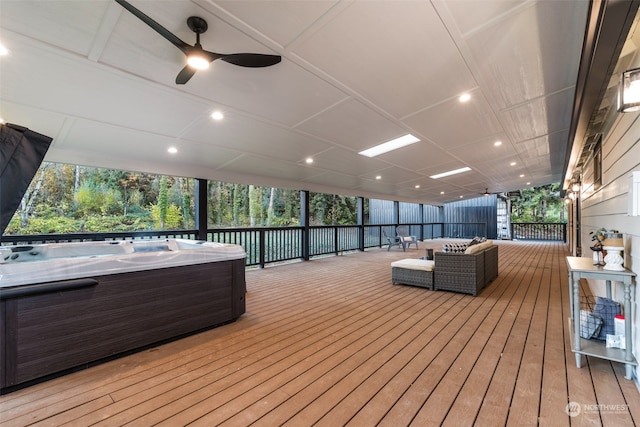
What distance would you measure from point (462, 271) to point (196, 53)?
13.6ft

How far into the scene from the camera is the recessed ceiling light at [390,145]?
4616mm

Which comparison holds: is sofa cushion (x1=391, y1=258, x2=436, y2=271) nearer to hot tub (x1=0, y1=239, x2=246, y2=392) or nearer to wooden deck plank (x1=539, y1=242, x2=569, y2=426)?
wooden deck plank (x1=539, y1=242, x2=569, y2=426)

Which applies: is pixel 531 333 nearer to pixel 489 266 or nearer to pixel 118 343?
pixel 489 266

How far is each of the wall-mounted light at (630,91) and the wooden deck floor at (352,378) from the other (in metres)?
1.80

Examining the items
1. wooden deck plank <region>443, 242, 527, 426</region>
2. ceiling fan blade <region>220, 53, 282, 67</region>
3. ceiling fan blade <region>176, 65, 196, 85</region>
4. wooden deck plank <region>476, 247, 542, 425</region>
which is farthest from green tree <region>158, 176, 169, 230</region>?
wooden deck plank <region>476, 247, 542, 425</region>

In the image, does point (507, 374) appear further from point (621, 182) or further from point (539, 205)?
point (539, 205)

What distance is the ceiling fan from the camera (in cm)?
168

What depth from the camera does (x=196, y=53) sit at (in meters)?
1.84

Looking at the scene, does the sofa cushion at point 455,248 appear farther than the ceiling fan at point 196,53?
Yes

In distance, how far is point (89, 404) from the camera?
160 centimetres

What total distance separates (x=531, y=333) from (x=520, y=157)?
5402 mm

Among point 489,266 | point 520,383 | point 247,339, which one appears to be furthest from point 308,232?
point 520,383

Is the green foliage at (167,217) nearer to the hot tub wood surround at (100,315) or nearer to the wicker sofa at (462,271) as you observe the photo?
the hot tub wood surround at (100,315)

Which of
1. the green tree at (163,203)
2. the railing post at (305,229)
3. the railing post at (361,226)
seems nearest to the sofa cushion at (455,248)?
the railing post at (305,229)
